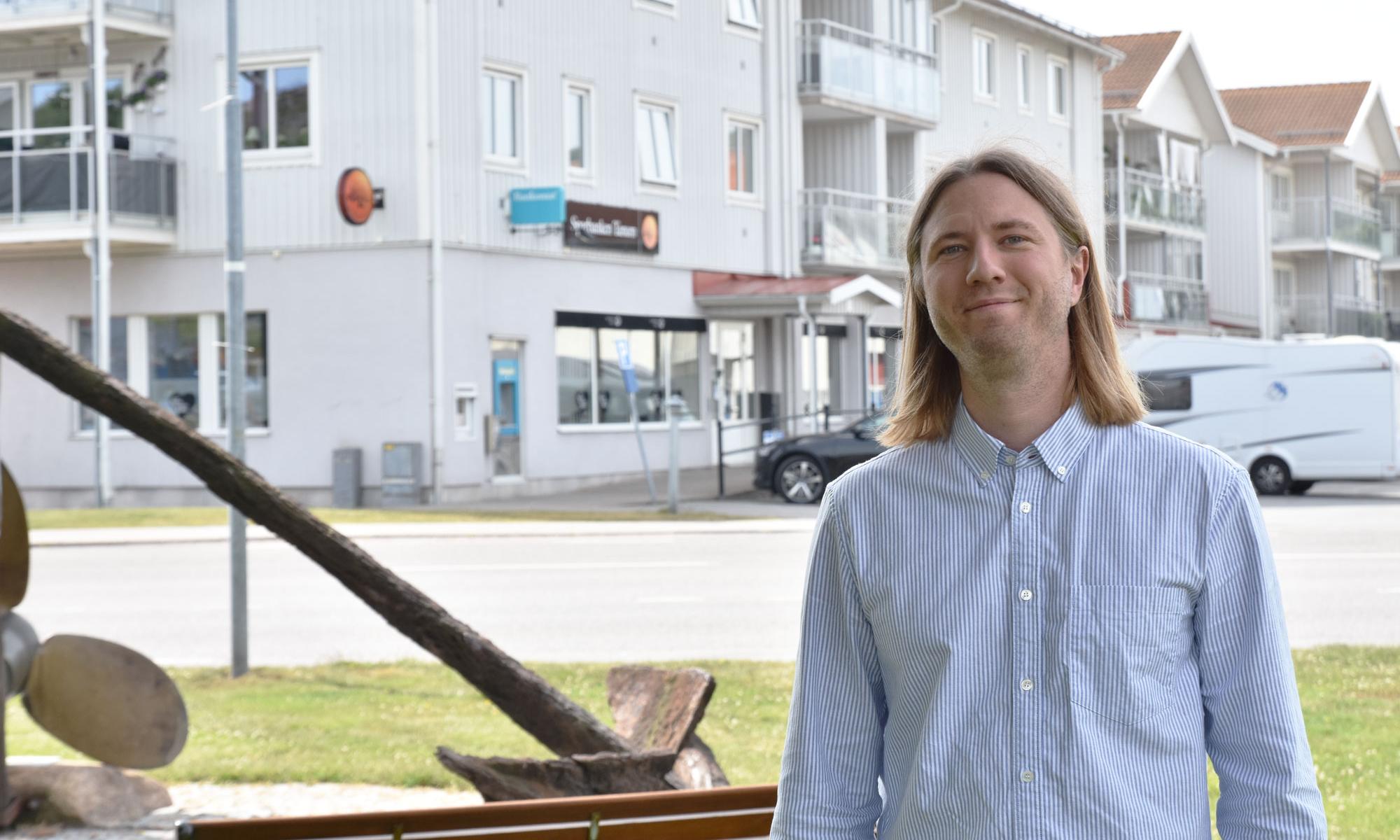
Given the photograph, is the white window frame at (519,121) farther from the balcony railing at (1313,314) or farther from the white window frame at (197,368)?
the balcony railing at (1313,314)

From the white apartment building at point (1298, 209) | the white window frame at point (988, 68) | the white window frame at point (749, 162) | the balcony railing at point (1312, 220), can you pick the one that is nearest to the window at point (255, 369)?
the white window frame at point (749, 162)

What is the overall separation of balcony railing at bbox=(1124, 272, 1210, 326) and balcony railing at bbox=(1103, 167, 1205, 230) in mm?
1562

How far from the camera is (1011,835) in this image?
2158mm

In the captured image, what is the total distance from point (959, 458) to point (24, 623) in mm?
4293

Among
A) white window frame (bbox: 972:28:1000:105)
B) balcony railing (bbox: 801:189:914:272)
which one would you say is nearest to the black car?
balcony railing (bbox: 801:189:914:272)

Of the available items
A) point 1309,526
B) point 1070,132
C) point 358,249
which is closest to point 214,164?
point 358,249

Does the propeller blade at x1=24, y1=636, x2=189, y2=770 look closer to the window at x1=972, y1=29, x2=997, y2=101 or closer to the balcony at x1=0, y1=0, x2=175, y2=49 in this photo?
the balcony at x1=0, y1=0, x2=175, y2=49

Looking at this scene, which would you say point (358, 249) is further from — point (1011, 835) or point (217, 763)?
point (1011, 835)

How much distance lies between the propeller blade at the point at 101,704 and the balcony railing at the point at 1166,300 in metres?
41.8

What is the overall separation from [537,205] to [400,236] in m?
2.24

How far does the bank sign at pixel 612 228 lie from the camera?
28203 mm

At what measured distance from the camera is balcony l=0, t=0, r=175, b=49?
26.5 metres

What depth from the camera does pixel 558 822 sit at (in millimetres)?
3469

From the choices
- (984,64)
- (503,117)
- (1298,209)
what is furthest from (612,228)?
(1298,209)
